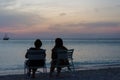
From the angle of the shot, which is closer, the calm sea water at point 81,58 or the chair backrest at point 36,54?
the chair backrest at point 36,54

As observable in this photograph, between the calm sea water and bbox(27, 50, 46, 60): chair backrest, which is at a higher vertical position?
bbox(27, 50, 46, 60): chair backrest

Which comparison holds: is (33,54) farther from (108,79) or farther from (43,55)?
(108,79)

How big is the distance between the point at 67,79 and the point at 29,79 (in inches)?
48.5

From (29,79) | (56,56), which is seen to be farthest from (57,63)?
(29,79)

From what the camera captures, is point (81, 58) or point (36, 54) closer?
point (36, 54)

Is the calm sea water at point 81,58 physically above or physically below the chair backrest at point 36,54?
below

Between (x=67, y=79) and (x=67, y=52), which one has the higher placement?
(x=67, y=52)

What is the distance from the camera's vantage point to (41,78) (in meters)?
11.9

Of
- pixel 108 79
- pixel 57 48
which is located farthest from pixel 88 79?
pixel 57 48

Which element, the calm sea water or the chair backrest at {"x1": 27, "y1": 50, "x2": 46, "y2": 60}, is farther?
the calm sea water

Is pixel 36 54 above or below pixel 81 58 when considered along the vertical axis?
above

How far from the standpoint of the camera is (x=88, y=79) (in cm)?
1154

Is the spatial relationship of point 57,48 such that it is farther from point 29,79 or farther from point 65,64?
point 29,79

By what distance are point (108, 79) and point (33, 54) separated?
2.50m
